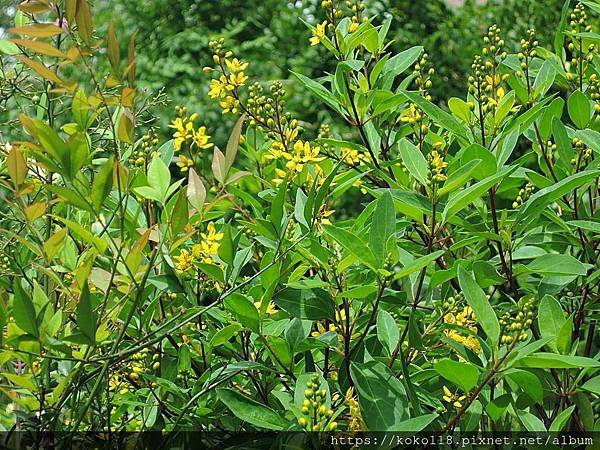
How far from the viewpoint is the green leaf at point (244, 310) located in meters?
1.17

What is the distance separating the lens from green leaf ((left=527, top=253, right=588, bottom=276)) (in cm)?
122

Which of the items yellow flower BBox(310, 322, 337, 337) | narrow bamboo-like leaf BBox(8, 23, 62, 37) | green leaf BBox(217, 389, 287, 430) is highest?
narrow bamboo-like leaf BBox(8, 23, 62, 37)

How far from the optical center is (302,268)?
132 centimetres

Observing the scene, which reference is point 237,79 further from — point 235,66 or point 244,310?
point 244,310

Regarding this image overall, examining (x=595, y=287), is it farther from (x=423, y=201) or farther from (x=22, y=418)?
(x=22, y=418)

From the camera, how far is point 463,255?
5.22ft

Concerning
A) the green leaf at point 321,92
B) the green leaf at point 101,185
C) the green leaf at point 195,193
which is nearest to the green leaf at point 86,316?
the green leaf at point 101,185

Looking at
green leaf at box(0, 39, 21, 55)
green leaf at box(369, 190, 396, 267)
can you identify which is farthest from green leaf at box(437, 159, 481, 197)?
green leaf at box(0, 39, 21, 55)

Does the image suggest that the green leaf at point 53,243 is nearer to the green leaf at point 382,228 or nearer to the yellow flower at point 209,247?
the yellow flower at point 209,247

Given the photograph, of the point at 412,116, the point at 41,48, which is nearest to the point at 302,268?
the point at 412,116

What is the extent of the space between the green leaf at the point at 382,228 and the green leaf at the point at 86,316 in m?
0.38

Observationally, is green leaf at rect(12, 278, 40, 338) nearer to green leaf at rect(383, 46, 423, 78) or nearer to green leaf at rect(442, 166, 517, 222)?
green leaf at rect(442, 166, 517, 222)

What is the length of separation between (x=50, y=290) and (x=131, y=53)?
0.43 m

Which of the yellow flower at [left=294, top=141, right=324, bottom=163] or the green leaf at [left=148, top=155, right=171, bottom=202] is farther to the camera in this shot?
the yellow flower at [left=294, top=141, right=324, bottom=163]
